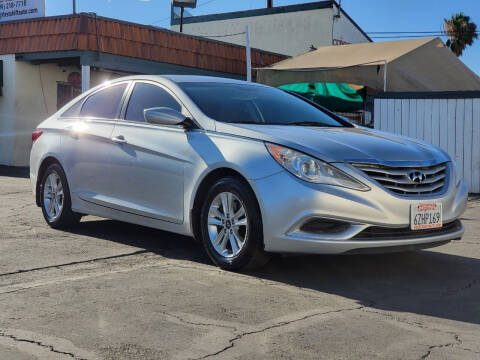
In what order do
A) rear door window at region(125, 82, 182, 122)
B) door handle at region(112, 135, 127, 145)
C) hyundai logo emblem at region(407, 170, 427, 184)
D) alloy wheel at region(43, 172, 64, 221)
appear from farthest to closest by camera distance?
alloy wheel at region(43, 172, 64, 221)
door handle at region(112, 135, 127, 145)
rear door window at region(125, 82, 182, 122)
hyundai logo emblem at region(407, 170, 427, 184)

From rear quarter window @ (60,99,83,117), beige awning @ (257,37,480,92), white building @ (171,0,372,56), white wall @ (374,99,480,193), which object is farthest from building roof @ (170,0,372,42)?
rear quarter window @ (60,99,83,117)

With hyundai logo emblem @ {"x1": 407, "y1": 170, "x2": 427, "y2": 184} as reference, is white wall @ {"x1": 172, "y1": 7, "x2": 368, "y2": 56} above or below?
above

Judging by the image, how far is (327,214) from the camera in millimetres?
4699

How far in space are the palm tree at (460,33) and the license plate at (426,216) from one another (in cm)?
4071

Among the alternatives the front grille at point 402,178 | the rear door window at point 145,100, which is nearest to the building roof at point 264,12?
the rear door window at point 145,100

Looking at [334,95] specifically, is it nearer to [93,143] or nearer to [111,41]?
[111,41]

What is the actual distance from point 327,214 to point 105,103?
299 cm

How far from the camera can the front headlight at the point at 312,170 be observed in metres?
4.74

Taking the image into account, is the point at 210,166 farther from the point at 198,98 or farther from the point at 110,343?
the point at 110,343

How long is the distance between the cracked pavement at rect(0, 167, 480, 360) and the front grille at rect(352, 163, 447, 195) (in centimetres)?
69

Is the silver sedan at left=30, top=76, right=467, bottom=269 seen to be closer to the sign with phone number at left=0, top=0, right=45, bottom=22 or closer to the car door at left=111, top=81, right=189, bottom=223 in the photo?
the car door at left=111, top=81, right=189, bottom=223

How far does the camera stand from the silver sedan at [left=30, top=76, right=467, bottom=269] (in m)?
4.76

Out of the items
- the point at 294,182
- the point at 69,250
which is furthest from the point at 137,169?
the point at 294,182

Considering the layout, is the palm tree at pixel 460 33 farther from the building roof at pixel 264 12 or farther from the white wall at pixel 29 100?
the white wall at pixel 29 100
